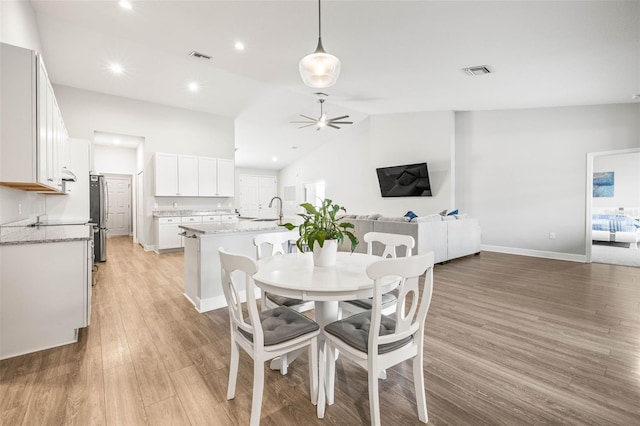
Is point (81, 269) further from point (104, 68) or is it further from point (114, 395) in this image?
point (104, 68)

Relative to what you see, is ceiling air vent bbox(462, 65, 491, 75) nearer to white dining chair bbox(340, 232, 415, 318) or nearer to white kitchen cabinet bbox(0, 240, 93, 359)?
white dining chair bbox(340, 232, 415, 318)

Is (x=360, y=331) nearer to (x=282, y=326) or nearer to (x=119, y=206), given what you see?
(x=282, y=326)

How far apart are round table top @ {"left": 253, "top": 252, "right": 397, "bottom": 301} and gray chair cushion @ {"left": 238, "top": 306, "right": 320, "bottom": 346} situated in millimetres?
205

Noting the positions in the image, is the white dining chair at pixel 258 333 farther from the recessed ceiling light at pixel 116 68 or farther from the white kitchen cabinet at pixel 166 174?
the white kitchen cabinet at pixel 166 174

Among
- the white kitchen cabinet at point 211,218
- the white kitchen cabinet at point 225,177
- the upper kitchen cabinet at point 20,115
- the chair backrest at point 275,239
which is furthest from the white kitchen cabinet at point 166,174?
the chair backrest at point 275,239

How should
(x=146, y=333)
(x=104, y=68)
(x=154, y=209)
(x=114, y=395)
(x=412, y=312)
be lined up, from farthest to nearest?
(x=154, y=209), (x=104, y=68), (x=146, y=333), (x=114, y=395), (x=412, y=312)

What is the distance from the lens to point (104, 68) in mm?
4977

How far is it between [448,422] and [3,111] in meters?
3.42

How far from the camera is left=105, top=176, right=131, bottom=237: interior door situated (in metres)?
9.25

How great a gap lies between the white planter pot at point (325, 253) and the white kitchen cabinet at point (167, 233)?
5292 millimetres

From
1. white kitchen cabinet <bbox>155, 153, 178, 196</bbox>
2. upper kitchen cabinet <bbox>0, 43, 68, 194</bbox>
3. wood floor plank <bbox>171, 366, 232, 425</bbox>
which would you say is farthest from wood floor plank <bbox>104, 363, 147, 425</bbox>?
white kitchen cabinet <bbox>155, 153, 178, 196</bbox>

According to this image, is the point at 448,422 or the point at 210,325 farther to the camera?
the point at 210,325

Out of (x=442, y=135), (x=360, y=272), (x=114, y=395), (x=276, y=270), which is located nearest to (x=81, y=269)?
(x=114, y=395)

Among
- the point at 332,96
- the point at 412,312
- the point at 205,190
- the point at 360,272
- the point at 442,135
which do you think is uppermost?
the point at 332,96
